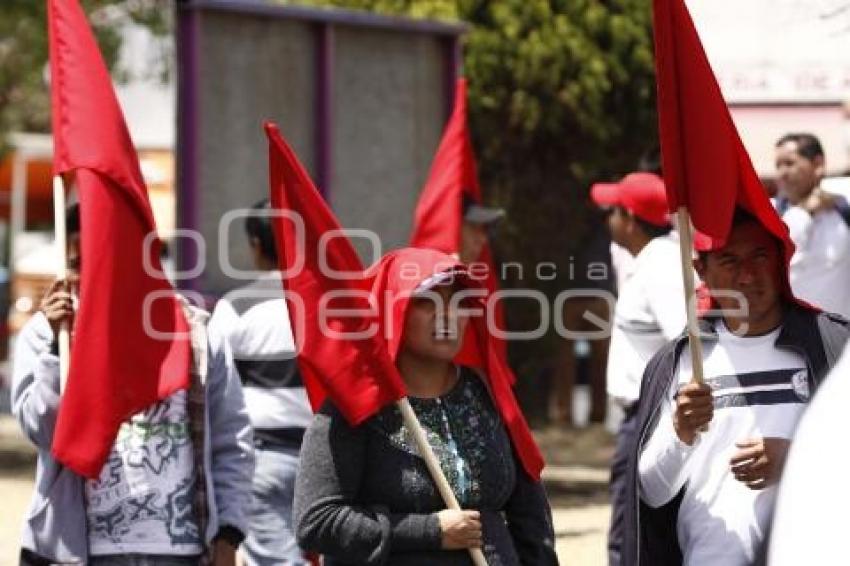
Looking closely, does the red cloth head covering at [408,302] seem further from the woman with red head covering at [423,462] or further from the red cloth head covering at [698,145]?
the red cloth head covering at [698,145]

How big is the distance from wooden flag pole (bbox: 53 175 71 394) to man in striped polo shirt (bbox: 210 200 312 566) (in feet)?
5.84

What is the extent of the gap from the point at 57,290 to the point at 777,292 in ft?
6.96

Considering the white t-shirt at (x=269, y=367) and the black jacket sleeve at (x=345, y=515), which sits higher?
the black jacket sleeve at (x=345, y=515)

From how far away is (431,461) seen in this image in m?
4.73

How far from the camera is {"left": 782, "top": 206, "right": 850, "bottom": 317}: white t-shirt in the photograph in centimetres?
766

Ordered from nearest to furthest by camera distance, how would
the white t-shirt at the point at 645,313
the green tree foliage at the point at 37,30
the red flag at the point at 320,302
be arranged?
1. the red flag at the point at 320,302
2. the white t-shirt at the point at 645,313
3. the green tree foliage at the point at 37,30

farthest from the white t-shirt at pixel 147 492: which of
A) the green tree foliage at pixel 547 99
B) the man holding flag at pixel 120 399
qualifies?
the green tree foliage at pixel 547 99

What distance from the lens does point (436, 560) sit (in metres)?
4.81

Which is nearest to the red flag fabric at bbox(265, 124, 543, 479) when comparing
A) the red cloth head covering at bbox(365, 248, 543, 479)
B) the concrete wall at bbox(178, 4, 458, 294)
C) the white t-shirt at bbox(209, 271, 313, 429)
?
the red cloth head covering at bbox(365, 248, 543, 479)

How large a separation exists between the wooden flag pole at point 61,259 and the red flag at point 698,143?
186cm

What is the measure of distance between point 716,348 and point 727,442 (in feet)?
0.80

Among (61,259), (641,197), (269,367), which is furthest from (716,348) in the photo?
(641,197)

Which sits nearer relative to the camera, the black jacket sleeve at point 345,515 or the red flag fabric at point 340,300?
the black jacket sleeve at point 345,515

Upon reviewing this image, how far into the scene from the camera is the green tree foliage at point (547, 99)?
13.8 metres
